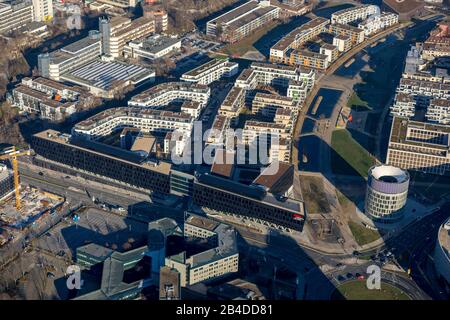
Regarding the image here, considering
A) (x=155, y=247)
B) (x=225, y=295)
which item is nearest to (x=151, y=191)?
(x=155, y=247)

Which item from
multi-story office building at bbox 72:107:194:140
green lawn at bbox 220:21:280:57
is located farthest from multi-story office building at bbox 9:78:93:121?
green lawn at bbox 220:21:280:57

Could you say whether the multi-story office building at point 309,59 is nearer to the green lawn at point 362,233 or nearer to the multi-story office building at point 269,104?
the multi-story office building at point 269,104

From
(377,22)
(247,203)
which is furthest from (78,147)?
(377,22)

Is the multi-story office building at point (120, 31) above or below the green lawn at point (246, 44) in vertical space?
above

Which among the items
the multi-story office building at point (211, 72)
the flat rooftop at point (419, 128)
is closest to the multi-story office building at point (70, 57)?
the multi-story office building at point (211, 72)

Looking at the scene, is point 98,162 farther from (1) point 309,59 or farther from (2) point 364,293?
(1) point 309,59

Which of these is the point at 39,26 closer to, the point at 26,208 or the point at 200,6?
the point at 200,6
